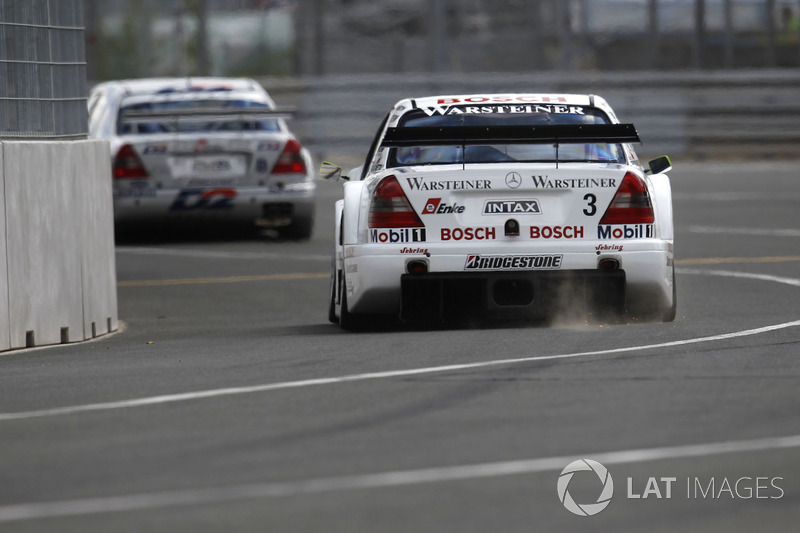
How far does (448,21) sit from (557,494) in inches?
871

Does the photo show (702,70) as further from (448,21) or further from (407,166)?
(407,166)

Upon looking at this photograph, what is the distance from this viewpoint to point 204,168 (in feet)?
49.2

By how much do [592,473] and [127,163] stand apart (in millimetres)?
10491

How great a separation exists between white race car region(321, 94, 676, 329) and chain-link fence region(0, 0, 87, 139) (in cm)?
198

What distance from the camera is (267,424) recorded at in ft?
19.0

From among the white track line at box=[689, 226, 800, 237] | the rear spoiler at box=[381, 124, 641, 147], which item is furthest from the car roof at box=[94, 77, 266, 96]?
the rear spoiler at box=[381, 124, 641, 147]

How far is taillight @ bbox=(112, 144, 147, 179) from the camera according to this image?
14836 mm

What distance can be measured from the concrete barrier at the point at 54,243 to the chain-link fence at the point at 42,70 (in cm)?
14

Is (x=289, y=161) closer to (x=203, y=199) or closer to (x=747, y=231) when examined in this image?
(x=203, y=199)

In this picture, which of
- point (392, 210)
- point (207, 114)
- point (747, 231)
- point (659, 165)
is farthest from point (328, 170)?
point (747, 231)

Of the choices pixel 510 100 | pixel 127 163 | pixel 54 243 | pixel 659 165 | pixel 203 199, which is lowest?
pixel 54 243

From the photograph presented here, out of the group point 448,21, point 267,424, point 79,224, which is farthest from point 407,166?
point 448,21

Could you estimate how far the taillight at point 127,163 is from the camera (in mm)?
14836

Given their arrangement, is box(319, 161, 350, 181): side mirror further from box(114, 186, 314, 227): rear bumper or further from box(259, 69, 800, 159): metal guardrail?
box(259, 69, 800, 159): metal guardrail
